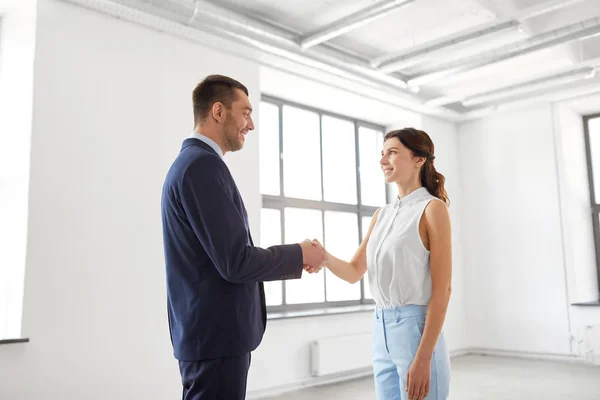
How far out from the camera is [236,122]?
6.13ft

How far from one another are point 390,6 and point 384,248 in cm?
276

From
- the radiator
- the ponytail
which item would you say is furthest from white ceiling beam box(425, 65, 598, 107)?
the ponytail

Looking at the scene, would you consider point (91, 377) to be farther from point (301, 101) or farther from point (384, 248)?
point (301, 101)

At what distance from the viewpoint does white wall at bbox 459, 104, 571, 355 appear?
671cm

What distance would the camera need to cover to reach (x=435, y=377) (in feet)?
5.82

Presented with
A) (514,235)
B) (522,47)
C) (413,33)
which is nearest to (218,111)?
(413,33)

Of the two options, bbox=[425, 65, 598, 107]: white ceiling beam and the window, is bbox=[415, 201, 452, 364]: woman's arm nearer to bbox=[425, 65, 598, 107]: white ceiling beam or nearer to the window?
bbox=[425, 65, 598, 107]: white ceiling beam

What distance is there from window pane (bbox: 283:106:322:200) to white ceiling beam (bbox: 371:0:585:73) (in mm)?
1355

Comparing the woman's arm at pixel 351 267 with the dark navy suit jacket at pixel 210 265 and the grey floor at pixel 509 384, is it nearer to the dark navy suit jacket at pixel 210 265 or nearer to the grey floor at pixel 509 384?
the dark navy suit jacket at pixel 210 265

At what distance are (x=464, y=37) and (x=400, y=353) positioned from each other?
12.6ft

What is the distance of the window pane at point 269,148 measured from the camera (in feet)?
19.7

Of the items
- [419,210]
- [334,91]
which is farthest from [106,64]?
[419,210]

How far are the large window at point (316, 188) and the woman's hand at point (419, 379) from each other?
A: 4.08 metres

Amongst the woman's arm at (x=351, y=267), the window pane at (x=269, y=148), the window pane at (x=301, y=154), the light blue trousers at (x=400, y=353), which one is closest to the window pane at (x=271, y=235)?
the window pane at (x=269, y=148)
